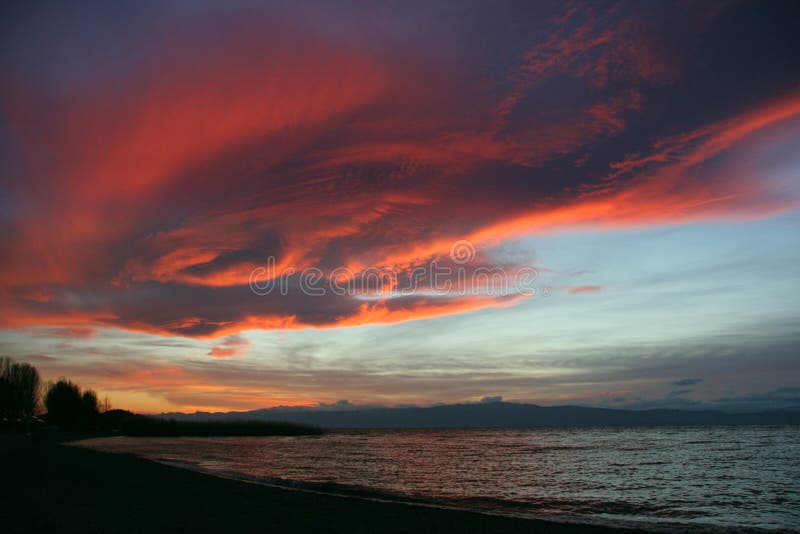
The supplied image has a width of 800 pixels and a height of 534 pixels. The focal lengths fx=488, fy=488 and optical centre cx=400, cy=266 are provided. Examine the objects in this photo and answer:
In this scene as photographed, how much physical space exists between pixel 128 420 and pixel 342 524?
141 meters

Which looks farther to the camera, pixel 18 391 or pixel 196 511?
pixel 18 391

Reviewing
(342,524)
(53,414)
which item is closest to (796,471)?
(342,524)

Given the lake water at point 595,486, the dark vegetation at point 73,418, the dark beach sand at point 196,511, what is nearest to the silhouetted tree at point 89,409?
the dark vegetation at point 73,418

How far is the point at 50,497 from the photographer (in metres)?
19.0

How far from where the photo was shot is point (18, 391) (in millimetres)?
125750

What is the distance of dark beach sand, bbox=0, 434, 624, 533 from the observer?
14938 mm

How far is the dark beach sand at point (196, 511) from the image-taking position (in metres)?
14.9

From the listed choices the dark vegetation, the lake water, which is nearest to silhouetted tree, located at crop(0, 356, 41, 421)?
the dark vegetation

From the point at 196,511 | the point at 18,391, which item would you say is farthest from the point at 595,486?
the point at 18,391

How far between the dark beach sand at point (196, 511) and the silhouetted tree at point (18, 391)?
124071 mm

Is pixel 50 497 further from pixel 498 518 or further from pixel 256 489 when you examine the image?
pixel 498 518

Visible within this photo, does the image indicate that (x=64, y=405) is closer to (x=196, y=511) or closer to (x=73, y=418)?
(x=73, y=418)

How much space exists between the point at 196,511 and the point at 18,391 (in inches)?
5635

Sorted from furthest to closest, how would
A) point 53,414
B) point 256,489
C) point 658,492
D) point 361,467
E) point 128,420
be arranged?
point 53,414 → point 128,420 → point 361,467 → point 658,492 → point 256,489
